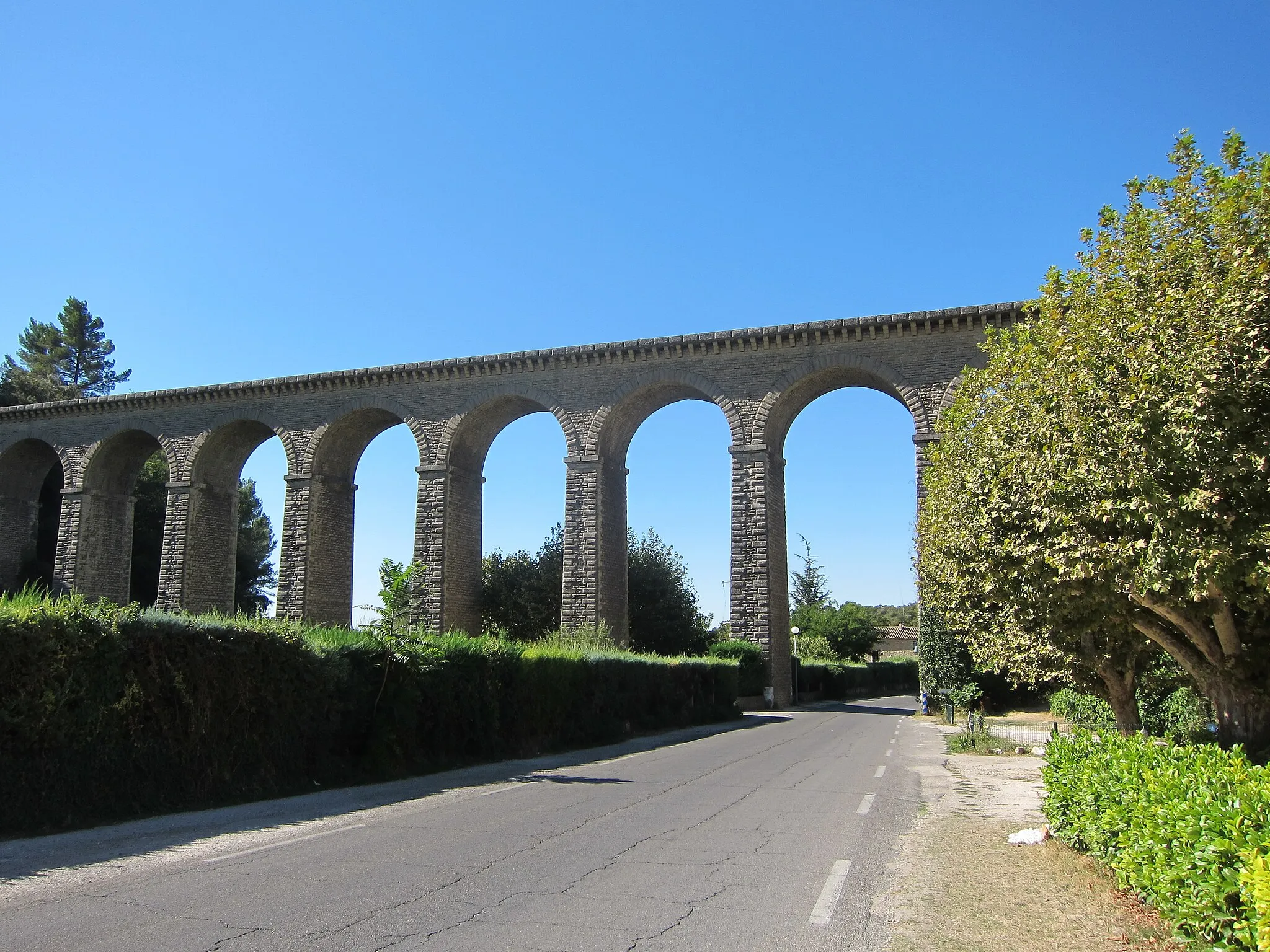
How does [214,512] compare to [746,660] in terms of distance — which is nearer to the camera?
[746,660]

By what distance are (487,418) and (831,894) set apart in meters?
29.0

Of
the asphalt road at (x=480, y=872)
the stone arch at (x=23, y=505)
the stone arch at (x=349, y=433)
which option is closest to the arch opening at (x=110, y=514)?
the stone arch at (x=23, y=505)

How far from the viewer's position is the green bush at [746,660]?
96.5ft

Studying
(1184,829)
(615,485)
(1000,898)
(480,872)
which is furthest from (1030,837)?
(615,485)

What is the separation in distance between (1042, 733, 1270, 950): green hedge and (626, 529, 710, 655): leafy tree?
103 ft

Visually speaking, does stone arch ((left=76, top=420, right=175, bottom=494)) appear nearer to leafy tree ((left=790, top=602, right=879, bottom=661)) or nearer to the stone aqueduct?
the stone aqueduct

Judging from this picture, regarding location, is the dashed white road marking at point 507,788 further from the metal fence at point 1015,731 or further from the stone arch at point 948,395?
the stone arch at point 948,395

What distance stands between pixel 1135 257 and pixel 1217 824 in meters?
7.20

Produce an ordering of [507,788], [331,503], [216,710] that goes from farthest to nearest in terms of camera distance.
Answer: [331,503] → [507,788] → [216,710]

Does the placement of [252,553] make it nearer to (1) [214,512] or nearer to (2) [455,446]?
(1) [214,512]

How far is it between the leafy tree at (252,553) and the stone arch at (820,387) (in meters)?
27.4

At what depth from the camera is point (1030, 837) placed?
8.32m

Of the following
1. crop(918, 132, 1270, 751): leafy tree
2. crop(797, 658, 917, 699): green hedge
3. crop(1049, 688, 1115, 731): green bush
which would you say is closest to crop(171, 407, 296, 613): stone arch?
crop(797, 658, 917, 699): green hedge

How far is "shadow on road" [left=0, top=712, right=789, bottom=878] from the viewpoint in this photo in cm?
730
